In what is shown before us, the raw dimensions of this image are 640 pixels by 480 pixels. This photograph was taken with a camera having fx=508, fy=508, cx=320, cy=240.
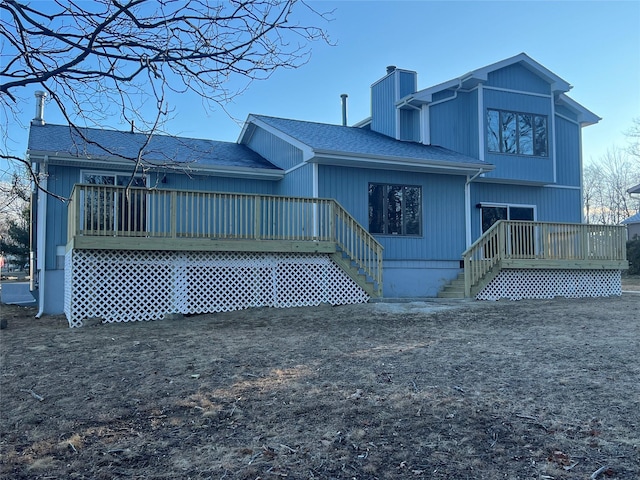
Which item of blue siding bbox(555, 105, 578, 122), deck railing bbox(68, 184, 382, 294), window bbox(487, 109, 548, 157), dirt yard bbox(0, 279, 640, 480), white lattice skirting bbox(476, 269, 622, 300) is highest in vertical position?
blue siding bbox(555, 105, 578, 122)

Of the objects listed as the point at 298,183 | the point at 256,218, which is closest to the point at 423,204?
the point at 298,183

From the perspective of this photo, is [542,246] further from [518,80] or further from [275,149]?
[275,149]

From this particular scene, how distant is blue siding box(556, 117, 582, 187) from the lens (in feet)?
52.1

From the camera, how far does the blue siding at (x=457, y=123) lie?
578 inches

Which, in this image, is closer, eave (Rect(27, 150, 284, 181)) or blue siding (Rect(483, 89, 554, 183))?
eave (Rect(27, 150, 284, 181))

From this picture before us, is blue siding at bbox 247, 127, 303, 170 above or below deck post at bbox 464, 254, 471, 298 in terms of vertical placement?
above

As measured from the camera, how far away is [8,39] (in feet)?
11.1

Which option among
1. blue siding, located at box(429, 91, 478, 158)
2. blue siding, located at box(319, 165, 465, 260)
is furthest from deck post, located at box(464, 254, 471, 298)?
blue siding, located at box(429, 91, 478, 158)

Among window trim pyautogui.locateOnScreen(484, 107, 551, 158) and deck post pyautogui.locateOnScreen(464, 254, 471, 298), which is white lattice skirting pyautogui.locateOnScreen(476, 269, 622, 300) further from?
window trim pyautogui.locateOnScreen(484, 107, 551, 158)

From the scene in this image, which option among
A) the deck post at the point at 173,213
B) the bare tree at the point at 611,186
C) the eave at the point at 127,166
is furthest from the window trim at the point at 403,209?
the bare tree at the point at 611,186

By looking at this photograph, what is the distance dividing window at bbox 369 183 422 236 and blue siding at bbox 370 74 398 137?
3.20m

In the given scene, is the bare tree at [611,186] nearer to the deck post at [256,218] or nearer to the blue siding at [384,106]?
the blue siding at [384,106]

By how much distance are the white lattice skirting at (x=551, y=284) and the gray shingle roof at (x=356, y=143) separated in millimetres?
3006

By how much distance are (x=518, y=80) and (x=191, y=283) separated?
1132 cm
